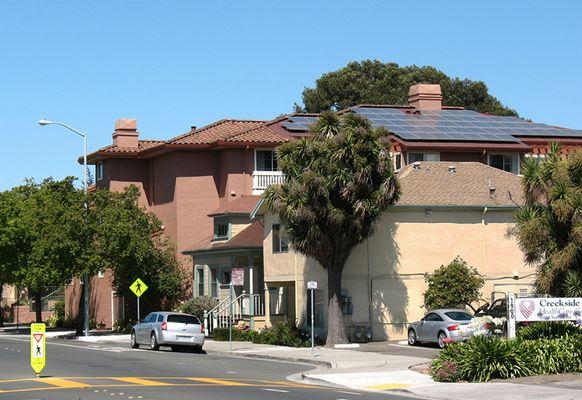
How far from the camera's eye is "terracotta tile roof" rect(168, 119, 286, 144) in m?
52.7

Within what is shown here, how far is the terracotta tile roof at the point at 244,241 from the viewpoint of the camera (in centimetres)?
4759

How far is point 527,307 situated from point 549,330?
924 mm

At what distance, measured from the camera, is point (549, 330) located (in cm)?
2594

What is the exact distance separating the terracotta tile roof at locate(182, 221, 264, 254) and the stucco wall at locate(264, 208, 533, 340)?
5293 mm

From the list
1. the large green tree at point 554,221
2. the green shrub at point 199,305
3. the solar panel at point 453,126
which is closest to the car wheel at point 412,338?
the large green tree at point 554,221

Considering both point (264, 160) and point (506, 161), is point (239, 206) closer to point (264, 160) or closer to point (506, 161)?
point (264, 160)

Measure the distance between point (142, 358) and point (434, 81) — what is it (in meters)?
59.9

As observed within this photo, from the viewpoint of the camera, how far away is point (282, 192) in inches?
1508

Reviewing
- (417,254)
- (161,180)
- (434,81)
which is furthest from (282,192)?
(434,81)

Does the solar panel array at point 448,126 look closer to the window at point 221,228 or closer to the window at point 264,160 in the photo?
the window at point 264,160

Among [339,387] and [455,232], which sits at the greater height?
[455,232]

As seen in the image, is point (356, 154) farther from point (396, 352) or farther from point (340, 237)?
point (396, 352)

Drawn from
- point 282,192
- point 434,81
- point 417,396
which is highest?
point 434,81

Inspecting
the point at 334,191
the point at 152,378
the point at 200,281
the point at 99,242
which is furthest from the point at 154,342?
the point at 152,378
